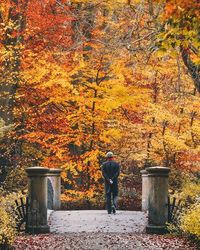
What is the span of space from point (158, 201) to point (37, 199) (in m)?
2.94

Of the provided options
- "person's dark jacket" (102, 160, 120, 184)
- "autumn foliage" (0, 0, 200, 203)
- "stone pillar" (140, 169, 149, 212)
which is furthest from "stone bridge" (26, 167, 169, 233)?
"autumn foliage" (0, 0, 200, 203)

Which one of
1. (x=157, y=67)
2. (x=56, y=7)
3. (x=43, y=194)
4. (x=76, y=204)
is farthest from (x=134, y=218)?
(x=56, y=7)

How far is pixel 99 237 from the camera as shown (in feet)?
37.0

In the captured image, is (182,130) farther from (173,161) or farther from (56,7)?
(56,7)

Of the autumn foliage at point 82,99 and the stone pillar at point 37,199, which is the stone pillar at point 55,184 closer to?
the autumn foliage at point 82,99

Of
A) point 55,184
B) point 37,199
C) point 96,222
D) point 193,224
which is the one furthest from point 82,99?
point 193,224

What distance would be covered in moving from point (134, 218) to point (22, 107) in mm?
8428

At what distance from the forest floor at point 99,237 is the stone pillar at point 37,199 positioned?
1.32 feet

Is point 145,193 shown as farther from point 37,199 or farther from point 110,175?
point 37,199

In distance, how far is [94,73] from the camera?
20922 mm

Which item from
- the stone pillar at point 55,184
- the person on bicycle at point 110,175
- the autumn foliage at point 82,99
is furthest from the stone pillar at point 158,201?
the stone pillar at point 55,184

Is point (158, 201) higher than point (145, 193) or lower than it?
higher

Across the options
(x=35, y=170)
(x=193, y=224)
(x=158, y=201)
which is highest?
(x=35, y=170)

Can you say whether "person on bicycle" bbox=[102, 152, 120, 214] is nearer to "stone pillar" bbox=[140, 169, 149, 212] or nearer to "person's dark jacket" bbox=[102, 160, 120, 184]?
"person's dark jacket" bbox=[102, 160, 120, 184]
